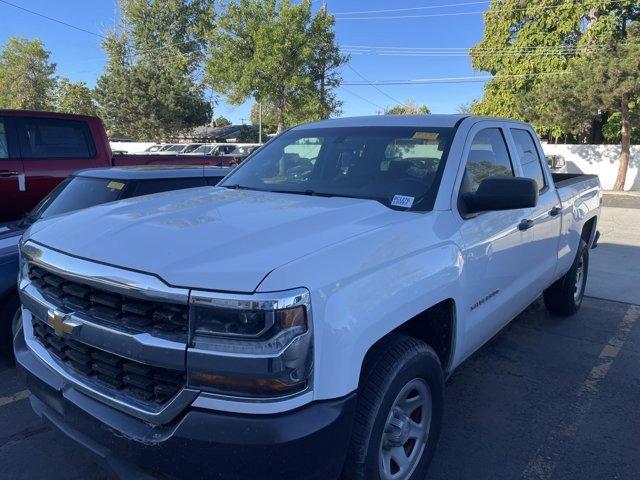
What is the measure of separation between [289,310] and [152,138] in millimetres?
46451

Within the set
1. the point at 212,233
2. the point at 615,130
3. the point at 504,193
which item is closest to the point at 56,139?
the point at 212,233

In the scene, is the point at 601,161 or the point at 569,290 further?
the point at 601,161

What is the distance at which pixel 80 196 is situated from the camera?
15.4 feet

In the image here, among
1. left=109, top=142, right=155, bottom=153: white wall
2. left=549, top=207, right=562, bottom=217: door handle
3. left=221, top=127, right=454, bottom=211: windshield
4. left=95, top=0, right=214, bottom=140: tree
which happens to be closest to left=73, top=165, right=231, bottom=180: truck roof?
left=221, top=127, right=454, bottom=211: windshield

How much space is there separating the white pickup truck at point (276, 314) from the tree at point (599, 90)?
752 inches

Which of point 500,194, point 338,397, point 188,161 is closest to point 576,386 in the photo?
point 500,194

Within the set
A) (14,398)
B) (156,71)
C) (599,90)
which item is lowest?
(14,398)

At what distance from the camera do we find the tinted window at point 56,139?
6.83m

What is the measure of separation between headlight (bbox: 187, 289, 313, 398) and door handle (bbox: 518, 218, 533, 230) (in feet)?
7.09

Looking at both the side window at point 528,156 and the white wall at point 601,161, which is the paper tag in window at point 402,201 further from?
the white wall at point 601,161

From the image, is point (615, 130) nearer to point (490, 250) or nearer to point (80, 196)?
point (490, 250)

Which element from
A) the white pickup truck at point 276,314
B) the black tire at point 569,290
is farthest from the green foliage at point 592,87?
the white pickup truck at point 276,314

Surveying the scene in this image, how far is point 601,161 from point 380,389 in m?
25.5

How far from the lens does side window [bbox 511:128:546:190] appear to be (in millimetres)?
4039
